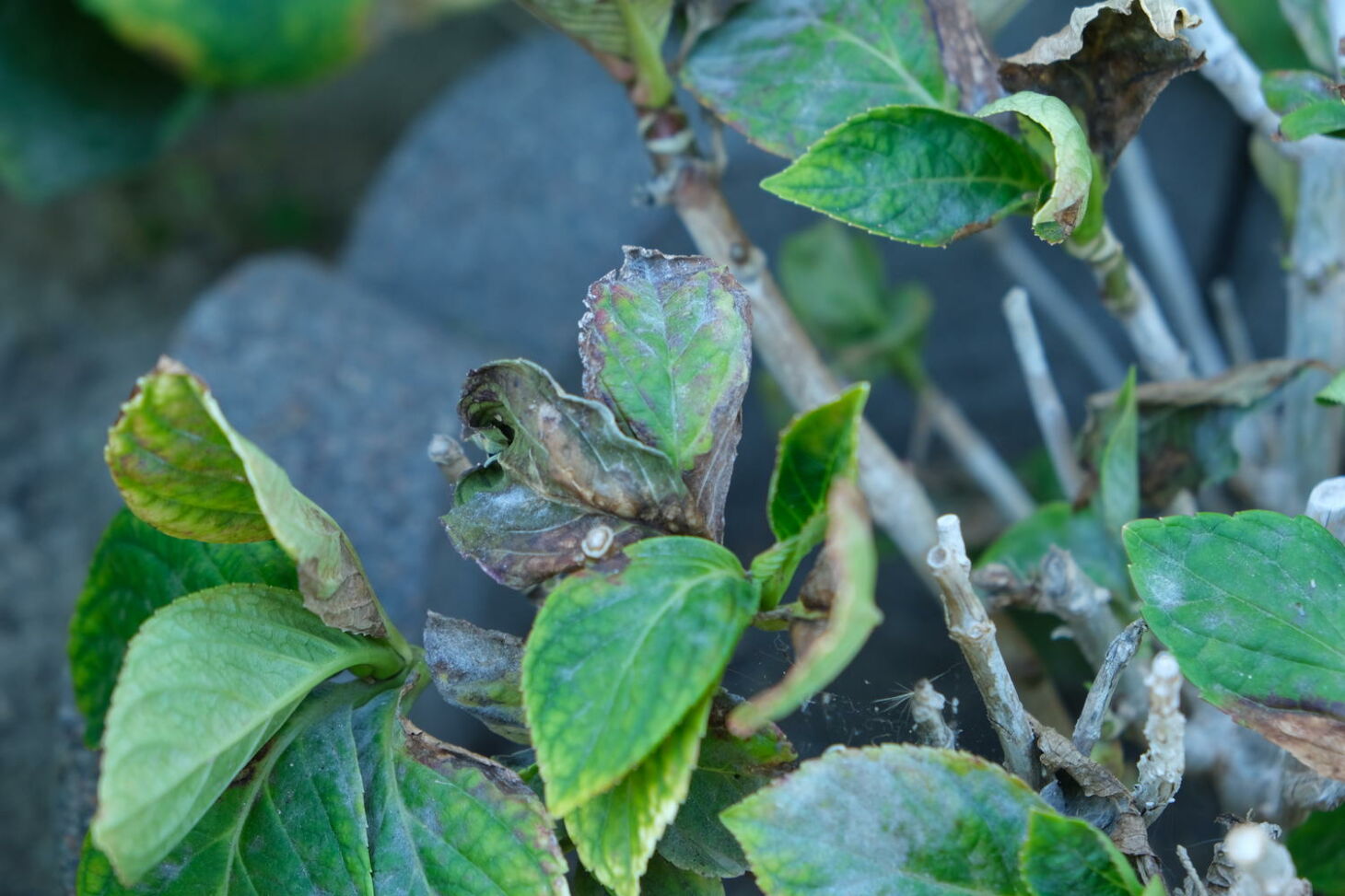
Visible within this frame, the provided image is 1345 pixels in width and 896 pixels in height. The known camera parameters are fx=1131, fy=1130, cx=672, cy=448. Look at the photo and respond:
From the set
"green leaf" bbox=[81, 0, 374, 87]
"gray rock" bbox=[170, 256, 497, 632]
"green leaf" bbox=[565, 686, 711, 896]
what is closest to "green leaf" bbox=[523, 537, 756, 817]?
"green leaf" bbox=[565, 686, 711, 896]

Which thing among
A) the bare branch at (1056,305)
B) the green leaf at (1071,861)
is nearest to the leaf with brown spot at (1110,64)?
the green leaf at (1071,861)

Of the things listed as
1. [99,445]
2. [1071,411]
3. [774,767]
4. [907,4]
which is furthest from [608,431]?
[99,445]

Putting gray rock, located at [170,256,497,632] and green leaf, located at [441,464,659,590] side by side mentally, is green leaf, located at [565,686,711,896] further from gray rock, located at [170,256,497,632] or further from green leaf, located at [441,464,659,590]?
gray rock, located at [170,256,497,632]

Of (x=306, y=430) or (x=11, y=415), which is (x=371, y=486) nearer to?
(x=306, y=430)

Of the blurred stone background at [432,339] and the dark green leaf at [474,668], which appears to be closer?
the dark green leaf at [474,668]

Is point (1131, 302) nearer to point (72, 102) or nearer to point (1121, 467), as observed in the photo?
point (1121, 467)

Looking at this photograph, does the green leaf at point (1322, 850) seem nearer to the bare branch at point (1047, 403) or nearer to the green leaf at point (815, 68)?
the bare branch at point (1047, 403)
